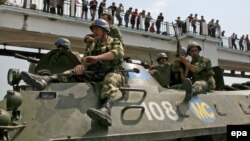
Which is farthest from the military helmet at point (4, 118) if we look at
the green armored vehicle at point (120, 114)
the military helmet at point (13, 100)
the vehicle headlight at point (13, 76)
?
the vehicle headlight at point (13, 76)

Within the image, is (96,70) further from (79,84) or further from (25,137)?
(25,137)

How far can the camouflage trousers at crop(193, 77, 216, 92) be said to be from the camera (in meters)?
7.25

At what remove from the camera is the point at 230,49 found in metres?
25.7

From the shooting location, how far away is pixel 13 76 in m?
5.55

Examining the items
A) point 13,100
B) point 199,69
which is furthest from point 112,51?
point 199,69

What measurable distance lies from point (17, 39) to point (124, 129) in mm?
13728

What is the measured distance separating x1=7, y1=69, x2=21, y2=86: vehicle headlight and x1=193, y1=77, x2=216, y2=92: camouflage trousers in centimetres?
301

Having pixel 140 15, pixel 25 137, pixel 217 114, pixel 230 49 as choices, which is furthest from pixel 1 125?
pixel 230 49

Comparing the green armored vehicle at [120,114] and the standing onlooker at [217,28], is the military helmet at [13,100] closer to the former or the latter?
the green armored vehicle at [120,114]

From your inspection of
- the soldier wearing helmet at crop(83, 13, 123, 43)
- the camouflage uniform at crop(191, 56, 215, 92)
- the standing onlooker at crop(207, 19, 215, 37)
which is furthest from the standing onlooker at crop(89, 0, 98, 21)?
the soldier wearing helmet at crop(83, 13, 123, 43)

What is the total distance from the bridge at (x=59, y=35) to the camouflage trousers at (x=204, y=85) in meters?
5.58

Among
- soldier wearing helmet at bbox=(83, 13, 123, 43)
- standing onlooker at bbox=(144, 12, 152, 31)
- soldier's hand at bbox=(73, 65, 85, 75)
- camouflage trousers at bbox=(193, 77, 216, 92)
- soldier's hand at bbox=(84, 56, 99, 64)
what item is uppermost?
standing onlooker at bbox=(144, 12, 152, 31)

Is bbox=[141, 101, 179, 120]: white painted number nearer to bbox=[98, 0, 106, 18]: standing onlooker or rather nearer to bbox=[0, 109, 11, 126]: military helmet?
bbox=[0, 109, 11, 126]: military helmet

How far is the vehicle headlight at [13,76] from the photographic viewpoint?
555 centimetres
